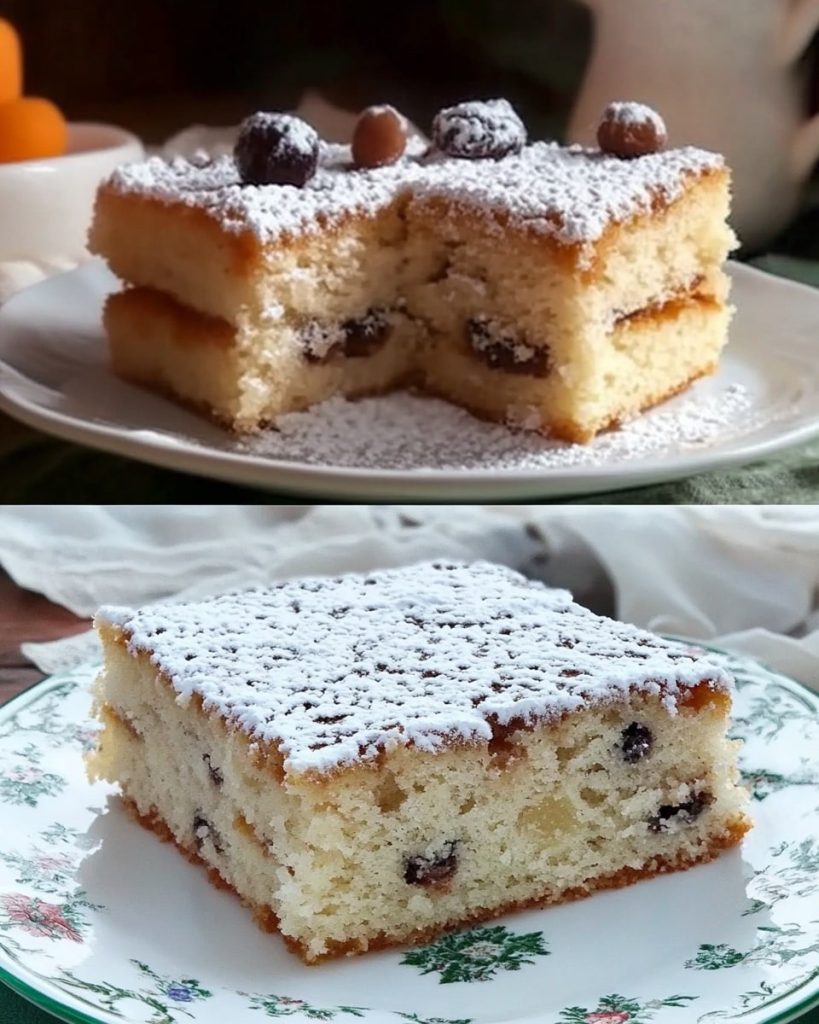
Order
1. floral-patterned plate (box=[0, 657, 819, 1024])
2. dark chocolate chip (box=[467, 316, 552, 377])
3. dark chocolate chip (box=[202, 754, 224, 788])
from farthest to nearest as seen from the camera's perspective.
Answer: dark chocolate chip (box=[467, 316, 552, 377]) → dark chocolate chip (box=[202, 754, 224, 788]) → floral-patterned plate (box=[0, 657, 819, 1024])

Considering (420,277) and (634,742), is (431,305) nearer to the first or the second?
(420,277)

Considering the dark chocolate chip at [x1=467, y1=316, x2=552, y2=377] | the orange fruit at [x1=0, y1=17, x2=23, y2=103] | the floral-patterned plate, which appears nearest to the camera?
the floral-patterned plate

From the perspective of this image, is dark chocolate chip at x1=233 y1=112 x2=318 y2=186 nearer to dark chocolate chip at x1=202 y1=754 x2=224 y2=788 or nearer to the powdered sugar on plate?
the powdered sugar on plate

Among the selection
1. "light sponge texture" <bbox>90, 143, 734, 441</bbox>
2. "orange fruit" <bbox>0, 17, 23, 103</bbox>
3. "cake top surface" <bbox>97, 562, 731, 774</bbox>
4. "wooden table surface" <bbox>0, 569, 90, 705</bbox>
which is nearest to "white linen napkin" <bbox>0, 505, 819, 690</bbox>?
"wooden table surface" <bbox>0, 569, 90, 705</bbox>

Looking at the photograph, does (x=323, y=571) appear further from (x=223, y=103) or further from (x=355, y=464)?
(x=223, y=103)

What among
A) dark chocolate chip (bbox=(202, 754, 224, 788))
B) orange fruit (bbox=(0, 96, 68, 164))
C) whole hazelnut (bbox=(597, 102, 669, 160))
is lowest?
dark chocolate chip (bbox=(202, 754, 224, 788))

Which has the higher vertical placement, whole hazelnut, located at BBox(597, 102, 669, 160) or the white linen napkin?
whole hazelnut, located at BBox(597, 102, 669, 160)

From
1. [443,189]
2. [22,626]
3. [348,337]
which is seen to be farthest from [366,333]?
[22,626]
